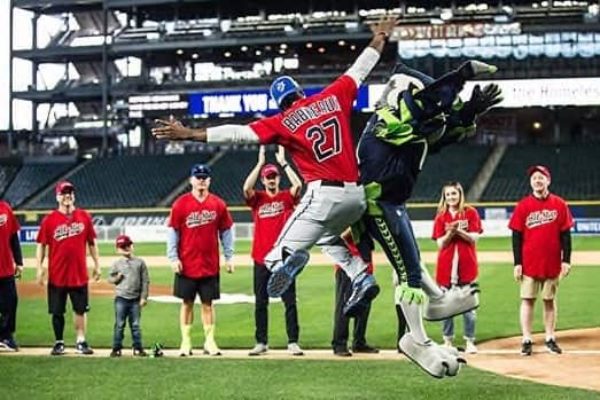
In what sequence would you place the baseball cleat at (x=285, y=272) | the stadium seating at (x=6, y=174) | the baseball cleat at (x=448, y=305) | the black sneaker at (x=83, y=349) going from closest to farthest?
the baseball cleat at (x=285, y=272)
the baseball cleat at (x=448, y=305)
the black sneaker at (x=83, y=349)
the stadium seating at (x=6, y=174)

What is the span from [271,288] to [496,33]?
43.5m

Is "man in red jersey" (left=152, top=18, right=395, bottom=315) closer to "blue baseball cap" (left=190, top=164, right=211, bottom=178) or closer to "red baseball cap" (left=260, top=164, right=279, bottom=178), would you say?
"blue baseball cap" (left=190, top=164, right=211, bottom=178)

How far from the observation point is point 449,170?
47.0m

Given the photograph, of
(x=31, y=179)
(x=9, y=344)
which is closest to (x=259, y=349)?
(x=9, y=344)

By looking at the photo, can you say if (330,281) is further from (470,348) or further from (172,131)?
(172,131)

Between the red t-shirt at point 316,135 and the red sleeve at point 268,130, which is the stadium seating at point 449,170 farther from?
the red sleeve at point 268,130

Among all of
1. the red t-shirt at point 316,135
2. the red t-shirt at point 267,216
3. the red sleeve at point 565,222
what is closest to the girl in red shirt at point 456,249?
the red sleeve at point 565,222

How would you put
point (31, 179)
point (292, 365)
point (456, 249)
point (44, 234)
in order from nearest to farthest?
point (292, 365) → point (456, 249) → point (44, 234) → point (31, 179)

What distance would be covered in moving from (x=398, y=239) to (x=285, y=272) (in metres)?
0.98

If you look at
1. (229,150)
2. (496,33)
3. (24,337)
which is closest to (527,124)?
(496,33)

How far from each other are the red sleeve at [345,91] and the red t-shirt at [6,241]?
651cm

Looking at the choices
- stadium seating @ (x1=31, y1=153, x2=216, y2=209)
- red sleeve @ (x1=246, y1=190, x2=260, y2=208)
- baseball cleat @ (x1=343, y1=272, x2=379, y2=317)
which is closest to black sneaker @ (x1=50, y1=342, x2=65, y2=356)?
red sleeve @ (x1=246, y1=190, x2=260, y2=208)

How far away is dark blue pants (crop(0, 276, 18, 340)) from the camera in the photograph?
12.4m

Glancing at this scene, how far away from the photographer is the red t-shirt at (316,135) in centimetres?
745
